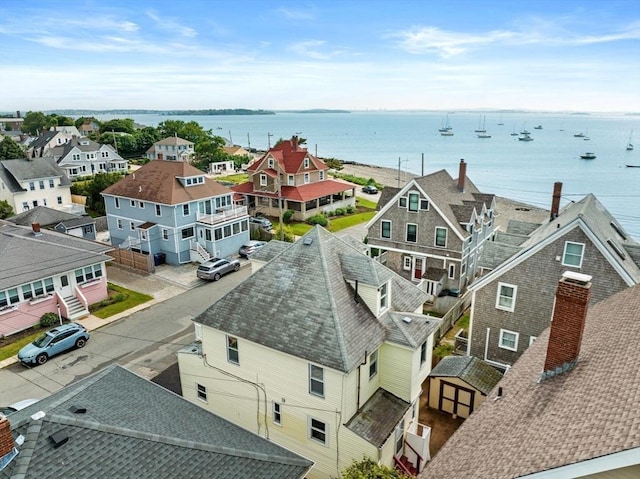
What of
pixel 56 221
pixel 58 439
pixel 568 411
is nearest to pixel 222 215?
pixel 56 221

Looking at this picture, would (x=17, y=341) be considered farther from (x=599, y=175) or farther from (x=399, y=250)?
(x=599, y=175)

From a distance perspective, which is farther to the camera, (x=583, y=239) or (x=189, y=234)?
(x=189, y=234)

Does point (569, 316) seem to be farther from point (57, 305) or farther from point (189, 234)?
point (189, 234)

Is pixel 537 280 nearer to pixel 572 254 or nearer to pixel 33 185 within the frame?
pixel 572 254

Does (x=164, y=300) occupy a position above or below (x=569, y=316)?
below

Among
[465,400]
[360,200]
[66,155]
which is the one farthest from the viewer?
[66,155]

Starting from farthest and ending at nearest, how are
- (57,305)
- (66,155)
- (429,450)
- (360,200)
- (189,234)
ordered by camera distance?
(66,155) < (360,200) < (189,234) < (57,305) < (429,450)

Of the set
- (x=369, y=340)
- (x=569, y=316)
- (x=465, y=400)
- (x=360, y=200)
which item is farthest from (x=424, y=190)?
(x=360, y=200)

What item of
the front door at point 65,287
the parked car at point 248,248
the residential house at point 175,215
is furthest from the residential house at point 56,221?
the parked car at point 248,248
